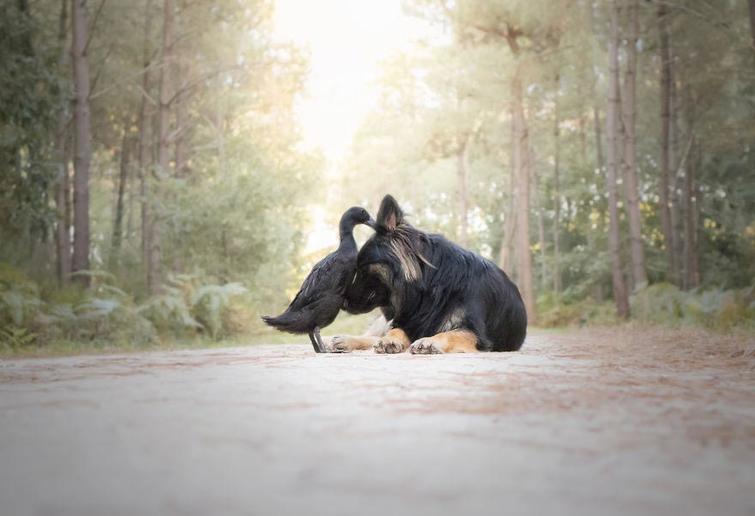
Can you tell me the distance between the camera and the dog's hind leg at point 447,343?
16.2 ft

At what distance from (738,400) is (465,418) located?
3.90 feet

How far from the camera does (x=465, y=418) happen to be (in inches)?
76.7

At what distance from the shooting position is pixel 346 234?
5.82 m

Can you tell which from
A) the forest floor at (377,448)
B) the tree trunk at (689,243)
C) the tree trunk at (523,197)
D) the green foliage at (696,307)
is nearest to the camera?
the forest floor at (377,448)

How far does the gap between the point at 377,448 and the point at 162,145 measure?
13734mm

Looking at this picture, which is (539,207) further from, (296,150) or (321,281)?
(321,281)

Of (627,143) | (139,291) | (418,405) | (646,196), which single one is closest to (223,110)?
(139,291)

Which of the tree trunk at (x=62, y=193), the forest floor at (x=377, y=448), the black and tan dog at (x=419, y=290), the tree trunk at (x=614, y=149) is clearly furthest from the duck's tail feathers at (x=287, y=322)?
the tree trunk at (x=614, y=149)

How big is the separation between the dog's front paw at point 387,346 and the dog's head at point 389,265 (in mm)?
462

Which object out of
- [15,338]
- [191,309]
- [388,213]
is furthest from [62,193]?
[388,213]

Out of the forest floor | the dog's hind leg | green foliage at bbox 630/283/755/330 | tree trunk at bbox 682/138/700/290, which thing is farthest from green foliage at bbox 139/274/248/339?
tree trunk at bbox 682/138/700/290

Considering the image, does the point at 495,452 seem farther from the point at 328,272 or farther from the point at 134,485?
the point at 328,272

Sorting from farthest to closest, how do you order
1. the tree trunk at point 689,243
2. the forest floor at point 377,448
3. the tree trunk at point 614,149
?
the tree trunk at point 689,243, the tree trunk at point 614,149, the forest floor at point 377,448

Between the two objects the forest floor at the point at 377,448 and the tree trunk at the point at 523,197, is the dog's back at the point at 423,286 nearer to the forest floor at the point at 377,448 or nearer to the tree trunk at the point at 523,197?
the forest floor at the point at 377,448
